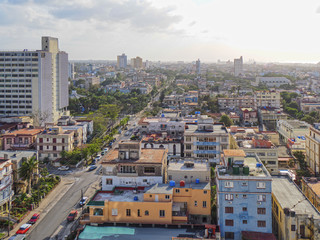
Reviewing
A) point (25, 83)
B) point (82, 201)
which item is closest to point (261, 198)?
point (82, 201)

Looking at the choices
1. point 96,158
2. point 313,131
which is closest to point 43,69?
point 96,158

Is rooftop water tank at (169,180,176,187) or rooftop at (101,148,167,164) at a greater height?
rooftop at (101,148,167,164)

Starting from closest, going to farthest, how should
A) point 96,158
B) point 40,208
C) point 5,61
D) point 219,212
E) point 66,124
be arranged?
point 219,212 < point 40,208 < point 96,158 < point 66,124 < point 5,61

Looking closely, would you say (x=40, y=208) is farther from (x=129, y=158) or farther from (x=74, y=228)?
(x=129, y=158)

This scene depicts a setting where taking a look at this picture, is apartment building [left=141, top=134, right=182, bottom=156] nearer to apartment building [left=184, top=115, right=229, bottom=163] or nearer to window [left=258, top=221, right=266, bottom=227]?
apartment building [left=184, top=115, right=229, bottom=163]

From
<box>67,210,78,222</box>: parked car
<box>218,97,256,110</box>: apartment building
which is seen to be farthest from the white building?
<box>67,210,78,222</box>: parked car

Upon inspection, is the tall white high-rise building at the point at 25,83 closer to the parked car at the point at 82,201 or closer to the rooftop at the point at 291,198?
the parked car at the point at 82,201

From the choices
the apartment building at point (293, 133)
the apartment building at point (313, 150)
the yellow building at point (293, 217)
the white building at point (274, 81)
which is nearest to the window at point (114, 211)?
the yellow building at point (293, 217)
